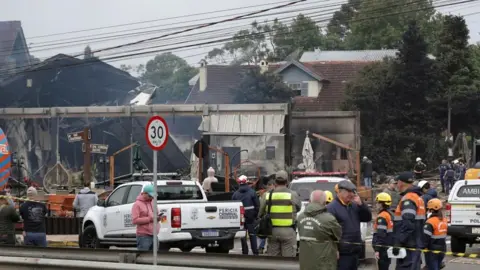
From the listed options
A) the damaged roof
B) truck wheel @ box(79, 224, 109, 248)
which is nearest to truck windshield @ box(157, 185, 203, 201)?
truck wheel @ box(79, 224, 109, 248)

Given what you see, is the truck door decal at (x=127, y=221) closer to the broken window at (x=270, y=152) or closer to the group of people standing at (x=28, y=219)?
the group of people standing at (x=28, y=219)

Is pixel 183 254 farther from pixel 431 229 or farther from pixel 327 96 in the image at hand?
pixel 327 96

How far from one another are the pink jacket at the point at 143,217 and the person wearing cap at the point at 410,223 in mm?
5016

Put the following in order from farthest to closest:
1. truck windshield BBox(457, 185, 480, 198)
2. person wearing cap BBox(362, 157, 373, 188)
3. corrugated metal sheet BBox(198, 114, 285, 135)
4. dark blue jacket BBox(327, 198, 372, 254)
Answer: corrugated metal sheet BBox(198, 114, 285, 135) → person wearing cap BBox(362, 157, 373, 188) → truck windshield BBox(457, 185, 480, 198) → dark blue jacket BBox(327, 198, 372, 254)

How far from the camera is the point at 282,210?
1642 centimetres

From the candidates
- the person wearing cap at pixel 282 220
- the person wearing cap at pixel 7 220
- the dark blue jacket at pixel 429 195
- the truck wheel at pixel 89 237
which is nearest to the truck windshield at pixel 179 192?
the truck wheel at pixel 89 237

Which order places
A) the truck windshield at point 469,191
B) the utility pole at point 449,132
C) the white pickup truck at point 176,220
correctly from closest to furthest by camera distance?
the white pickup truck at point 176,220, the truck windshield at point 469,191, the utility pole at point 449,132

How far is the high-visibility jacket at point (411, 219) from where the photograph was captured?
13.8 meters

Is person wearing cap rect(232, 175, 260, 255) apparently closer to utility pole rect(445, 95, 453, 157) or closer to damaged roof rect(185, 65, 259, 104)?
utility pole rect(445, 95, 453, 157)

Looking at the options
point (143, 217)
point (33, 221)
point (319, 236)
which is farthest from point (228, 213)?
point (319, 236)

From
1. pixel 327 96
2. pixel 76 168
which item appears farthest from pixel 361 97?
pixel 76 168

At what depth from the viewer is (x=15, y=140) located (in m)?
47.7

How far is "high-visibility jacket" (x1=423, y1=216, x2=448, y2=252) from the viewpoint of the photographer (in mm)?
15391

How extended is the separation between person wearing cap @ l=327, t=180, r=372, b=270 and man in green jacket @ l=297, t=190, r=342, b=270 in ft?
1.34
